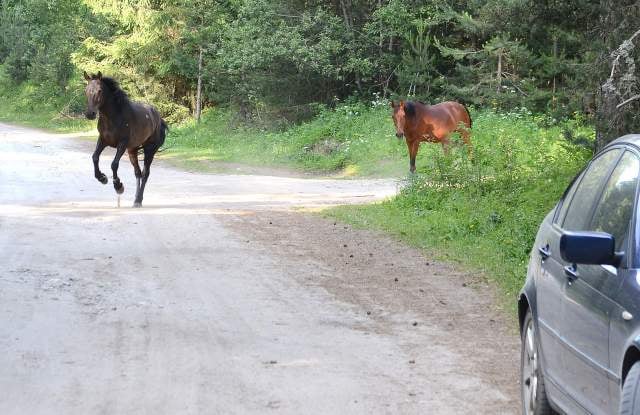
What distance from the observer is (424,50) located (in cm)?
3225

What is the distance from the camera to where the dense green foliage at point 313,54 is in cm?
2964

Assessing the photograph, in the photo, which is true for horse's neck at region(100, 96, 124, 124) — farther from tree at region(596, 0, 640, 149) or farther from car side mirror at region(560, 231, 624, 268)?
car side mirror at region(560, 231, 624, 268)

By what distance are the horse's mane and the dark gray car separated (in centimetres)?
1330

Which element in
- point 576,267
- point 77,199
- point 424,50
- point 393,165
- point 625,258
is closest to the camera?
point 625,258

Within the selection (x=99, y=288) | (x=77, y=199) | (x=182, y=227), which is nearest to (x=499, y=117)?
(x=77, y=199)

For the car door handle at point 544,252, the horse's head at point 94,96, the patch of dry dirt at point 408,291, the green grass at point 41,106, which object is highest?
the horse's head at point 94,96

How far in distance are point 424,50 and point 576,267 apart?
27.8m

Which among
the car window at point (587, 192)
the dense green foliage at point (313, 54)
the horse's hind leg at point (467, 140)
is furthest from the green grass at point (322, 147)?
the car window at point (587, 192)

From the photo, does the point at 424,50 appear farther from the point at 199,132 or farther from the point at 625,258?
the point at 625,258

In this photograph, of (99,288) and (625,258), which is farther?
(99,288)

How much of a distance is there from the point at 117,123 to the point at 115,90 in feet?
1.99

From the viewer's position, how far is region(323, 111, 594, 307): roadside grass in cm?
1253

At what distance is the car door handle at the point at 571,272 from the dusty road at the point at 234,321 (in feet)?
4.43

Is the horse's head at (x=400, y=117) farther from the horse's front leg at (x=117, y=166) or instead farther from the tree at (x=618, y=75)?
the tree at (x=618, y=75)
